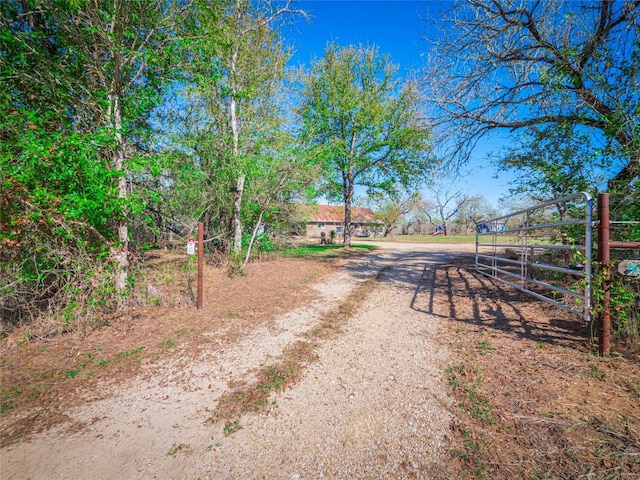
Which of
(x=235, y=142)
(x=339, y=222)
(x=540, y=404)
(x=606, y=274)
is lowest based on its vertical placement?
(x=540, y=404)

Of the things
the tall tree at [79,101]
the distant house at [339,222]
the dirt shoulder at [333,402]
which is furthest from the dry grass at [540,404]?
the distant house at [339,222]

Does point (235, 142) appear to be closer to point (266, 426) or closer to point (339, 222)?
point (266, 426)

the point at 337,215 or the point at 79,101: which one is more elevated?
the point at 337,215

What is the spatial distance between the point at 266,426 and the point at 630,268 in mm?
4278

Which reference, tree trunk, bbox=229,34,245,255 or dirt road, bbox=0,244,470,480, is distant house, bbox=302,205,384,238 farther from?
dirt road, bbox=0,244,470,480

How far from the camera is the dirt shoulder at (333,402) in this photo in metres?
1.93

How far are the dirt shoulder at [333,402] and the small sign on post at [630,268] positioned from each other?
995mm

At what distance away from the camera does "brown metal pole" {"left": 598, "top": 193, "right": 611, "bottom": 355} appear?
315 centimetres

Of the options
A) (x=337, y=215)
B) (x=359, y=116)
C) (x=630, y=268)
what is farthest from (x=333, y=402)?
(x=337, y=215)

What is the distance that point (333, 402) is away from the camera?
2.63m

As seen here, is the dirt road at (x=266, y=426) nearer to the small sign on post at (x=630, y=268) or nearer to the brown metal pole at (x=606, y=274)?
the brown metal pole at (x=606, y=274)

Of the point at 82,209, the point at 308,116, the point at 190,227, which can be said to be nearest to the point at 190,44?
the point at 82,209

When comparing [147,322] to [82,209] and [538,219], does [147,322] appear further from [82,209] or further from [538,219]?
[538,219]

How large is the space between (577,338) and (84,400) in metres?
5.95
